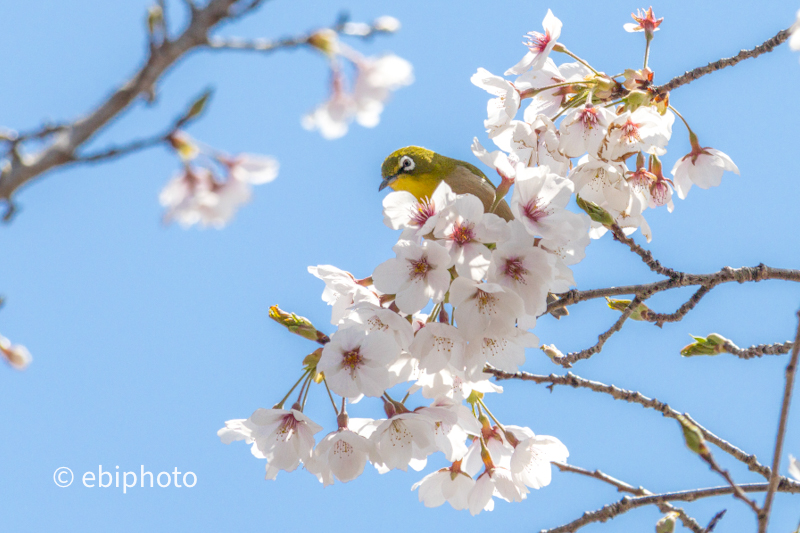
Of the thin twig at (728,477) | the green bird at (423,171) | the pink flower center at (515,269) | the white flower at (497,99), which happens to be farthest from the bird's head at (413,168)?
the thin twig at (728,477)

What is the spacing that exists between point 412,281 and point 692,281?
4.54ft

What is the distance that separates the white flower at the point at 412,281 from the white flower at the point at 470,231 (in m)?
0.09

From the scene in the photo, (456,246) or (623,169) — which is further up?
(623,169)

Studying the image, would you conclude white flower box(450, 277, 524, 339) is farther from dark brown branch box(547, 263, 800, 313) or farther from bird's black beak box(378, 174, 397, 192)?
bird's black beak box(378, 174, 397, 192)

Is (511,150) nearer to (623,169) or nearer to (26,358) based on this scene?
(623,169)

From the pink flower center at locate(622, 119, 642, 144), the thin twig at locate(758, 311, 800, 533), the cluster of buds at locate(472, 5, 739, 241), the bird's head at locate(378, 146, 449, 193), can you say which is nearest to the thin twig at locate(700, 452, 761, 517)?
the thin twig at locate(758, 311, 800, 533)

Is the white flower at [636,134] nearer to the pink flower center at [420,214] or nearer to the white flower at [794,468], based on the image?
the pink flower center at [420,214]

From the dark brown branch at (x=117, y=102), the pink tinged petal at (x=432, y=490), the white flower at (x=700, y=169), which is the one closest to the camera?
the dark brown branch at (x=117, y=102)

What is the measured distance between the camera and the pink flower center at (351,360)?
8.63 ft

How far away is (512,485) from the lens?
3.21m

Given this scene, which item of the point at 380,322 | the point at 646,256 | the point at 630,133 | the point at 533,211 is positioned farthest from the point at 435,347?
the point at 630,133

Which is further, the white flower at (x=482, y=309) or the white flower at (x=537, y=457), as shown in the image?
the white flower at (x=537, y=457)

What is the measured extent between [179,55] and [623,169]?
2.56 metres

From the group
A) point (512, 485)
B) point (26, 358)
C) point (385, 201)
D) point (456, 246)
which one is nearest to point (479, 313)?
point (456, 246)
